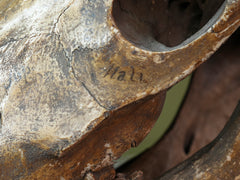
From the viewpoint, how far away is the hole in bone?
73 cm

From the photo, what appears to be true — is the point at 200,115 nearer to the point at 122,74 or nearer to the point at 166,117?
the point at 166,117

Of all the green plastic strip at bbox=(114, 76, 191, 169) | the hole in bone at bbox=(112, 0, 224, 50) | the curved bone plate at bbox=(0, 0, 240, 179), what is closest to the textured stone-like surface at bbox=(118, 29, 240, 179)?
the green plastic strip at bbox=(114, 76, 191, 169)

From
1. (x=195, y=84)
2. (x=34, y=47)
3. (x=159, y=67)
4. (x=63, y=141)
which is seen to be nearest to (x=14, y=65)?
(x=34, y=47)

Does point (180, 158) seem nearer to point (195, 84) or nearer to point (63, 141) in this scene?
point (195, 84)

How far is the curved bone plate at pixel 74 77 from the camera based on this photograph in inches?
27.0

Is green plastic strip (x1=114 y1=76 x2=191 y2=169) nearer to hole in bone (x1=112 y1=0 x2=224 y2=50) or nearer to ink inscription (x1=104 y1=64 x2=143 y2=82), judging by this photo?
hole in bone (x1=112 y1=0 x2=224 y2=50)

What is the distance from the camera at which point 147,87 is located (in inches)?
28.1

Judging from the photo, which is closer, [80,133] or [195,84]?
[80,133]

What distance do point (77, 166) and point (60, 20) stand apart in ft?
1.01

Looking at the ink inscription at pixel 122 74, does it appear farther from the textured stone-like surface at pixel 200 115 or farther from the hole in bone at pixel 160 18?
the textured stone-like surface at pixel 200 115

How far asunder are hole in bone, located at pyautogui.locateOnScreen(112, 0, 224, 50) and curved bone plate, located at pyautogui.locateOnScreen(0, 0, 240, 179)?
0.05 ft

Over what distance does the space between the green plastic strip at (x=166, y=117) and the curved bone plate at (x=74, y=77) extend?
575 mm

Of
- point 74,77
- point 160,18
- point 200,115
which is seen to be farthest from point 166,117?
point 74,77

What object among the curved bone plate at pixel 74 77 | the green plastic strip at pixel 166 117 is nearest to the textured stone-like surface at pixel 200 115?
the green plastic strip at pixel 166 117
